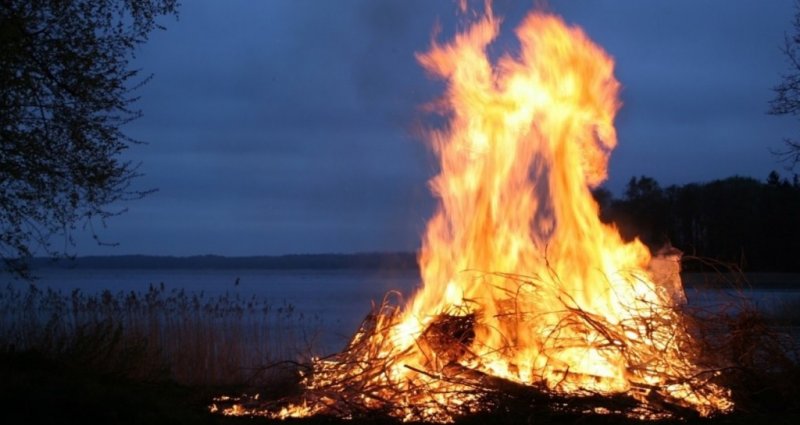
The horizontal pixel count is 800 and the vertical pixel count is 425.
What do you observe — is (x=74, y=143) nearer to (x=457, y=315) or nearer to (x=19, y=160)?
(x=19, y=160)

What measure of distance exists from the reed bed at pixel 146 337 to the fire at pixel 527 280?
7.13 ft

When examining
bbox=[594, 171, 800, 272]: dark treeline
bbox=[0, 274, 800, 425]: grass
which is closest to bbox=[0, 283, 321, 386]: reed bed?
bbox=[0, 274, 800, 425]: grass

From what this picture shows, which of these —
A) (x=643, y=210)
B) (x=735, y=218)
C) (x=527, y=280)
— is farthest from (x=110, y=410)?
(x=735, y=218)

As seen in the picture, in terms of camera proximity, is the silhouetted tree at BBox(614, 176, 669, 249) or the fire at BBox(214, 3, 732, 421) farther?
the silhouetted tree at BBox(614, 176, 669, 249)

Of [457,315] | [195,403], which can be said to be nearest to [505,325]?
[457,315]

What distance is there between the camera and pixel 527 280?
33.0 ft

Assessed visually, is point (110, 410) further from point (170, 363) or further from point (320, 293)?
point (320, 293)

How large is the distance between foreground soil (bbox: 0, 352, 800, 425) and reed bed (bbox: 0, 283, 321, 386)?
1.92m

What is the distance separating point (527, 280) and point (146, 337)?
607 centimetres

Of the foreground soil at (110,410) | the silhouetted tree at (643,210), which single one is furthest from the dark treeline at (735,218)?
the foreground soil at (110,410)

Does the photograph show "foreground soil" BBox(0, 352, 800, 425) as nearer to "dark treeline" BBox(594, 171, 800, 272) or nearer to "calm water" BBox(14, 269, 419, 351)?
"calm water" BBox(14, 269, 419, 351)

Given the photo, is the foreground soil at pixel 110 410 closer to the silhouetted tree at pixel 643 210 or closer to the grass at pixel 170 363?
the grass at pixel 170 363

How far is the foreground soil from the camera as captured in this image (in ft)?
25.7

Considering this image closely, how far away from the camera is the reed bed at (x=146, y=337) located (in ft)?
38.7
